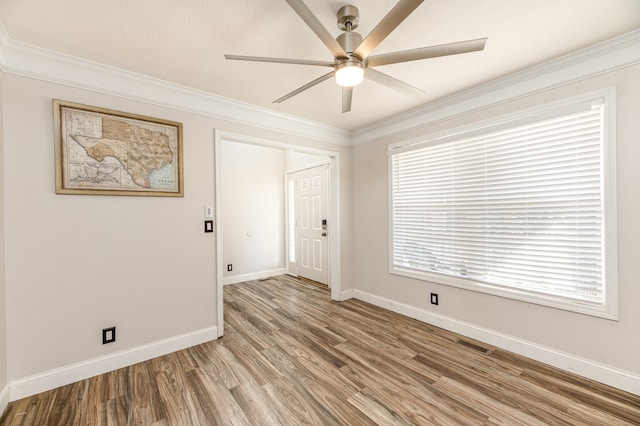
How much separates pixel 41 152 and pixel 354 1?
7.82 ft

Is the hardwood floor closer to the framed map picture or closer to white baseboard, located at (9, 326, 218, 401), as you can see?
white baseboard, located at (9, 326, 218, 401)

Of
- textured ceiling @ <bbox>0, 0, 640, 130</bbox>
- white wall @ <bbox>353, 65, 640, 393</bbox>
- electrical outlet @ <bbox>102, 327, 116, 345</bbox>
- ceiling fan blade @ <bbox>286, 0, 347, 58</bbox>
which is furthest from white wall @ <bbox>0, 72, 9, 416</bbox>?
white wall @ <bbox>353, 65, 640, 393</bbox>

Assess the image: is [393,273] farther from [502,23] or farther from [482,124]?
[502,23]

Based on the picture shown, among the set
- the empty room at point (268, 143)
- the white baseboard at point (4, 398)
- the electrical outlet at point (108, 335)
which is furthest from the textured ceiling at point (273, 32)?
the white baseboard at point (4, 398)

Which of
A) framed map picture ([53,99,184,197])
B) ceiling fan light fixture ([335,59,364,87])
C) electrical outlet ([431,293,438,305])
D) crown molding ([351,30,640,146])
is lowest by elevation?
electrical outlet ([431,293,438,305])

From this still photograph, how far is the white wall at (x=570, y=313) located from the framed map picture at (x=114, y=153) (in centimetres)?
249

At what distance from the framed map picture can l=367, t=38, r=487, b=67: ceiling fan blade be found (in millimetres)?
1941

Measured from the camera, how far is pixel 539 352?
2260 mm

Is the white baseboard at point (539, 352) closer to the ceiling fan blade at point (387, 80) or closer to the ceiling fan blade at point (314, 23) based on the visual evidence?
the ceiling fan blade at point (387, 80)

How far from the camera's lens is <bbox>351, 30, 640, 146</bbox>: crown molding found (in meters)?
1.91

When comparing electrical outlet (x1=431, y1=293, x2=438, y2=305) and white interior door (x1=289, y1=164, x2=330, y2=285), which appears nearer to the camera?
electrical outlet (x1=431, y1=293, x2=438, y2=305)

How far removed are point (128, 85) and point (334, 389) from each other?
9.63ft

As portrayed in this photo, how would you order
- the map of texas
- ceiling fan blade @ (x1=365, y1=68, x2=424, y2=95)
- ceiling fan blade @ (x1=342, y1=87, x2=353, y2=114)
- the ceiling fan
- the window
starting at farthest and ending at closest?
the map of texas
the window
ceiling fan blade @ (x1=342, y1=87, x2=353, y2=114)
ceiling fan blade @ (x1=365, y1=68, x2=424, y2=95)
the ceiling fan

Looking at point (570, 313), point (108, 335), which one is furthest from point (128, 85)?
point (570, 313)
